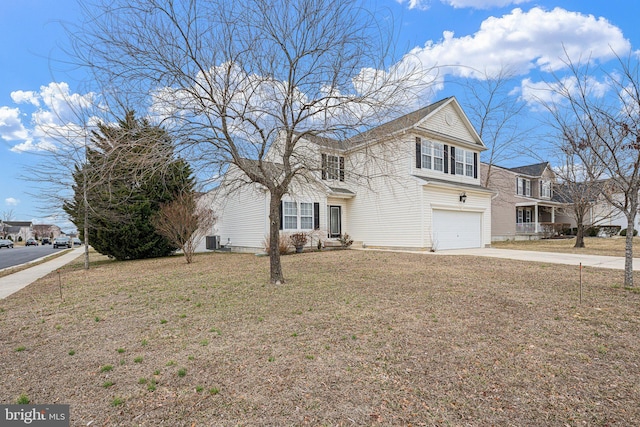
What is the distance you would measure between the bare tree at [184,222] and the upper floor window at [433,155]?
10848mm

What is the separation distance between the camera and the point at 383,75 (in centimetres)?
662

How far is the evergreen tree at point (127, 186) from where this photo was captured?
19.0 ft

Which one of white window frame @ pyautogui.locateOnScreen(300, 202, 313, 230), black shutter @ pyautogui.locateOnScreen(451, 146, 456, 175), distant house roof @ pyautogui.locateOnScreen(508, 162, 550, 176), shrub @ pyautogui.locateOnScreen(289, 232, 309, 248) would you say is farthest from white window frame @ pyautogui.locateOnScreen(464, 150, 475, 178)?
distant house roof @ pyautogui.locateOnScreen(508, 162, 550, 176)

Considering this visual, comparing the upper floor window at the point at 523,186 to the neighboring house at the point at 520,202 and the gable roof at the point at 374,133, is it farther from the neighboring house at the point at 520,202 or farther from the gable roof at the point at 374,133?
the gable roof at the point at 374,133

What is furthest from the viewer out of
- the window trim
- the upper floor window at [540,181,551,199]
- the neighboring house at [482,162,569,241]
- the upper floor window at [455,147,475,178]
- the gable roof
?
the upper floor window at [540,181,551,199]

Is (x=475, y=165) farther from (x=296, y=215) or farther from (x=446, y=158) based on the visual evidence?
(x=296, y=215)

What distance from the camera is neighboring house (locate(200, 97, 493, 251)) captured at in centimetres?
1600

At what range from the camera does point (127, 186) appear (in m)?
8.49

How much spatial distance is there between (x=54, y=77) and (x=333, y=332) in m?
6.35

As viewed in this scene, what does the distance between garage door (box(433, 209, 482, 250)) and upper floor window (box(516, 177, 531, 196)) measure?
1395cm

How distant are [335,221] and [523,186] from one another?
68.9 ft

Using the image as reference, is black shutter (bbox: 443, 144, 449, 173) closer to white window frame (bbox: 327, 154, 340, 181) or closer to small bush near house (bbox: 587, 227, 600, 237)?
white window frame (bbox: 327, 154, 340, 181)

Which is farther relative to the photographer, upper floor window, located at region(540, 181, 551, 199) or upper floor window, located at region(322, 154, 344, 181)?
upper floor window, located at region(540, 181, 551, 199)

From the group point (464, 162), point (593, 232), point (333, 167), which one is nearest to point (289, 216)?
point (333, 167)
